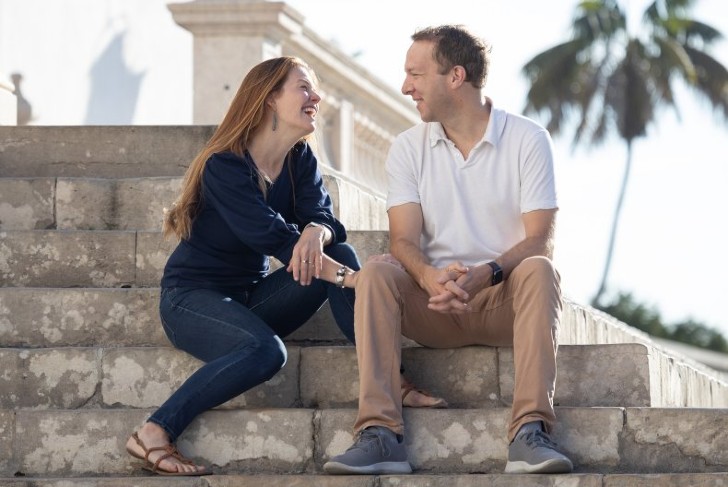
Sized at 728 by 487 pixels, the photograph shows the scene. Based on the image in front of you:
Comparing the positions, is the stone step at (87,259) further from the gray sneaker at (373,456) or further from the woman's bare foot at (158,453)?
the gray sneaker at (373,456)

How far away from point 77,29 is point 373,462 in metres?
6.07

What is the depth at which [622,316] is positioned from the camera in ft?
107

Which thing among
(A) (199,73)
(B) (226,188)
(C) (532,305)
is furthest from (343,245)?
(A) (199,73)

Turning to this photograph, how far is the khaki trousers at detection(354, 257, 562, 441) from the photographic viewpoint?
187 inches

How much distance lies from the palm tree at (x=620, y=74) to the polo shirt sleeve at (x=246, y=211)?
25798mm

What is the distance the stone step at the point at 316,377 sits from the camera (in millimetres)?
5199

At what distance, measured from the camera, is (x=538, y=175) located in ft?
17.2

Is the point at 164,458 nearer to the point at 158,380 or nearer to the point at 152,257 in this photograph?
the point at 158,380

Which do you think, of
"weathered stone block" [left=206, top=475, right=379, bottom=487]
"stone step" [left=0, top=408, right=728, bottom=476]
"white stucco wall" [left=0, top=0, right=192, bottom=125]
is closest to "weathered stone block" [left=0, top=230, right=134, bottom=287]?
"stone step" [left=0, top=408, right=728, bottom=476]

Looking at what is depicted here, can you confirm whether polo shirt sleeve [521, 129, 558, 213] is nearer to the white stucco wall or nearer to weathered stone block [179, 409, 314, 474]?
weathered stone block [179, 409, 314, 474]

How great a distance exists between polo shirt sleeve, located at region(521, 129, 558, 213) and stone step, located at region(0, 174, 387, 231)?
1.30 m

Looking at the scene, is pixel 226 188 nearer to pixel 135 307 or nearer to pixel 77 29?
pixel 135 307

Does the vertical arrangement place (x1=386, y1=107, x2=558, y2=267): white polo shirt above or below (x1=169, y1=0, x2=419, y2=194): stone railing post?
below

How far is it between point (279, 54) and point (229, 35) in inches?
12.3
